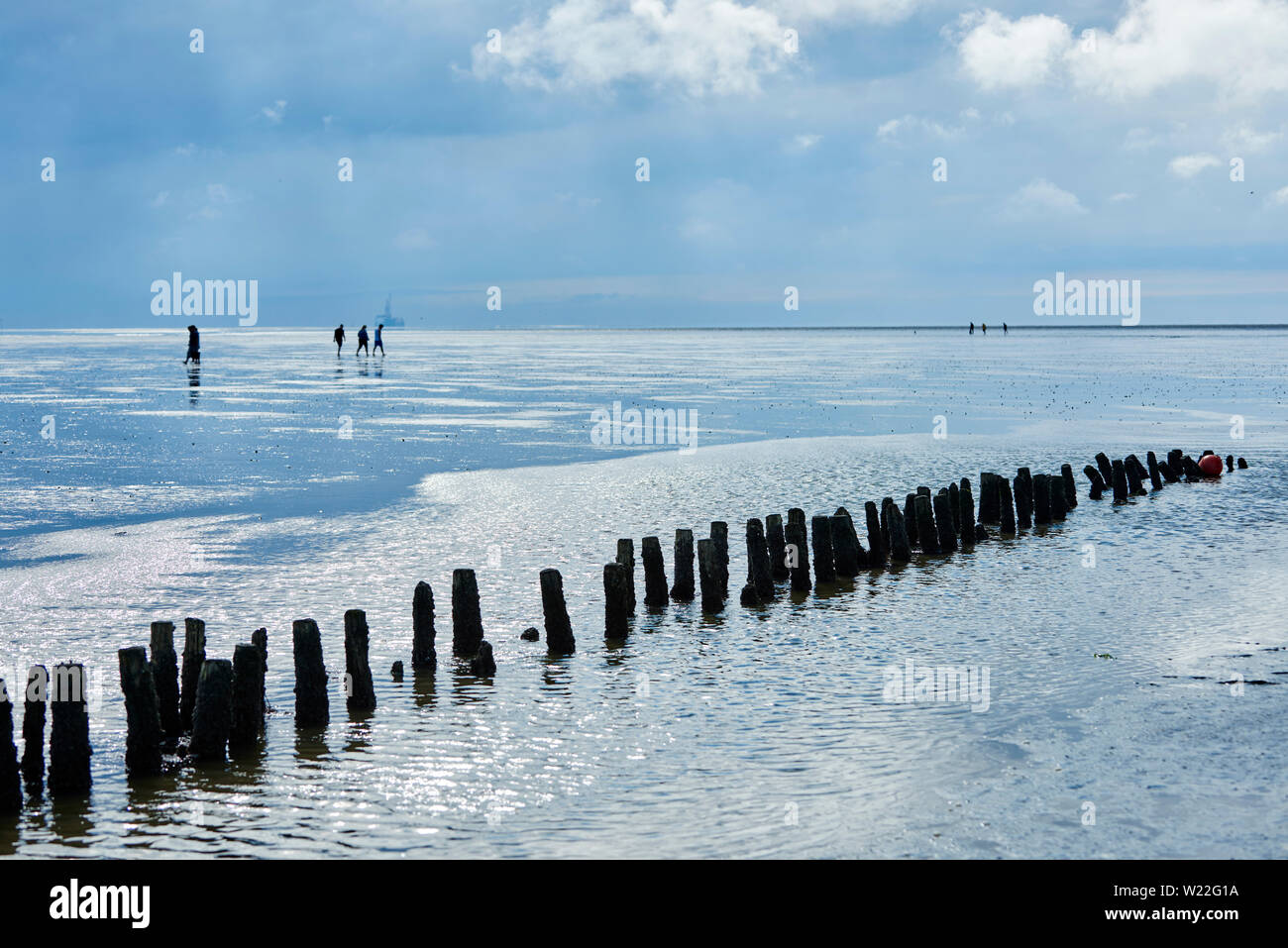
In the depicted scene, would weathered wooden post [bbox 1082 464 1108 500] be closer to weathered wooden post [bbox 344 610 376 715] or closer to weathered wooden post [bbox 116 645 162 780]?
weathered wooden post [bbox 344 610 376 715]

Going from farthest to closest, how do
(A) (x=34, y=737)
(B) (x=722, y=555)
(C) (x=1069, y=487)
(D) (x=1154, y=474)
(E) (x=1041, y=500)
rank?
(D) (x=1154, y=474), (C) (x=1069, y=487), (E) (x=1041, y=500), (B) (x=722, y=555), (A) (x=34, y=737)

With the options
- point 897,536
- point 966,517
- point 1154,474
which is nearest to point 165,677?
point 897,536

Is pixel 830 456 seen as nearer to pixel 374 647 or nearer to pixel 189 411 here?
pixel 374 647

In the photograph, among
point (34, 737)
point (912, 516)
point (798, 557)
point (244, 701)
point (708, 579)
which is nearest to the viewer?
point (34, 737)

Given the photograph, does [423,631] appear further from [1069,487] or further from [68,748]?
[1069,487]

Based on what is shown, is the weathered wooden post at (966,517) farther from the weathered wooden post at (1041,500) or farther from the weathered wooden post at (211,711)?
the weathered wooden post at (211,711)

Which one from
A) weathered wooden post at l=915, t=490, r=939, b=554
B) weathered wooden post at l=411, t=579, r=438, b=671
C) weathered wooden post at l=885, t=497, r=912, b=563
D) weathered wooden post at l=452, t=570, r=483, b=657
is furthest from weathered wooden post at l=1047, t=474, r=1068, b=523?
weathered wooden post at l=411, t=579, r=438, b=671

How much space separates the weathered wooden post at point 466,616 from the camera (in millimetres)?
12344

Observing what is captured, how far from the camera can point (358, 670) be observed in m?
10.5

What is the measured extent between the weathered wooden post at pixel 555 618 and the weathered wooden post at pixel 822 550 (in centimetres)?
482

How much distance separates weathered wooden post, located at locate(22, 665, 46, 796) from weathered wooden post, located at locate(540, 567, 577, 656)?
485 cm

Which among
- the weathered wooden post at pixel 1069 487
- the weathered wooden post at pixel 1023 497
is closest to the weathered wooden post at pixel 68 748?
the weathered wooden post at pixel 1023 497

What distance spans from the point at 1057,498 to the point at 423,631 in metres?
14.4
